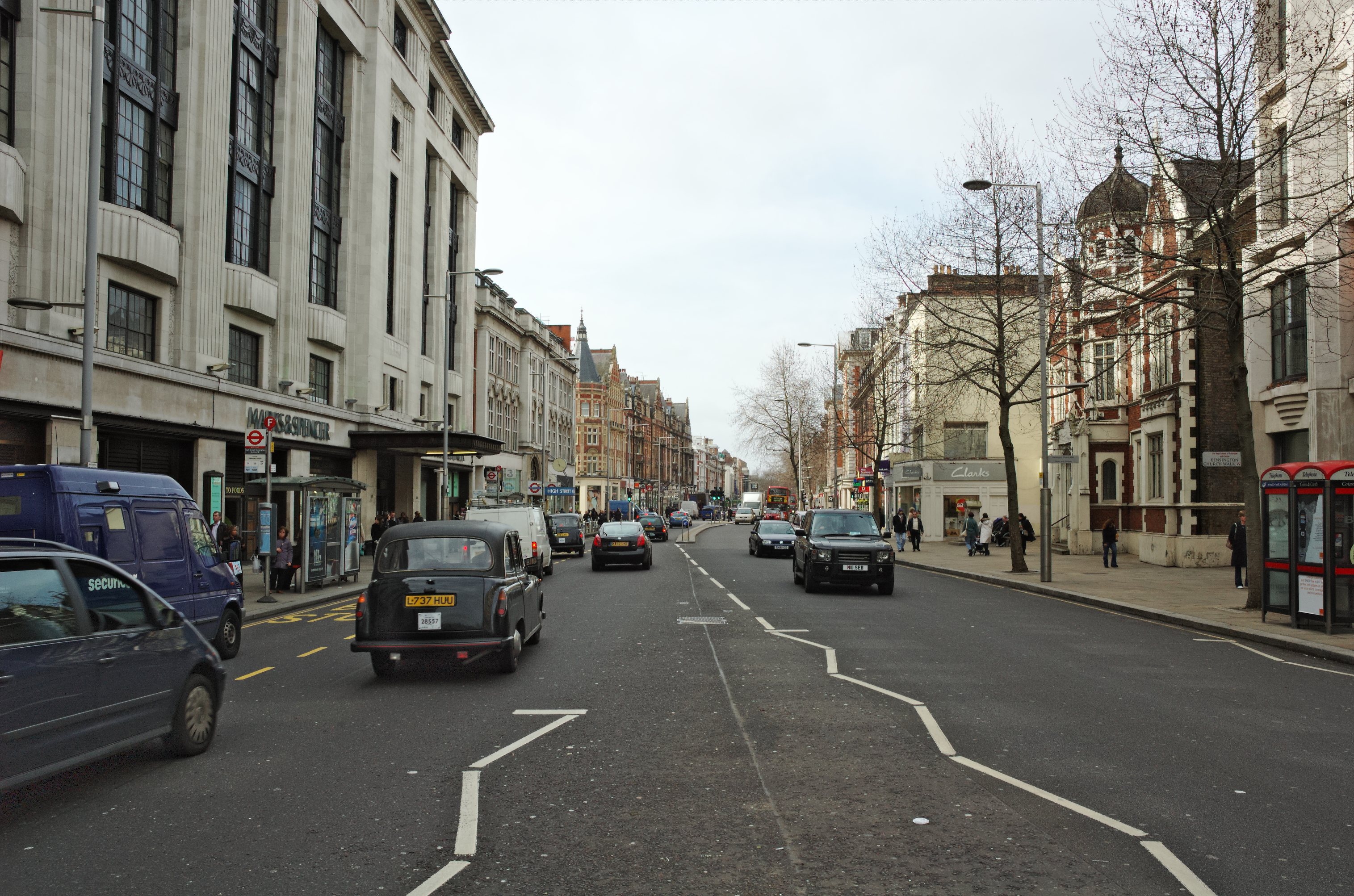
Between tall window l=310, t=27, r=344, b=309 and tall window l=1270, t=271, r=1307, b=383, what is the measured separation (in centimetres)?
2981

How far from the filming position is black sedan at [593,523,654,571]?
28.8 meters

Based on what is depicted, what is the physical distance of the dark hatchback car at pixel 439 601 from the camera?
32.9 feet

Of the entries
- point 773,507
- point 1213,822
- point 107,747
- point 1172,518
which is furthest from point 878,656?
point 773,507

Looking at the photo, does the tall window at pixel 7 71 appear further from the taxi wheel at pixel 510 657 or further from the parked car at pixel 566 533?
the parked car at pixel 566 533

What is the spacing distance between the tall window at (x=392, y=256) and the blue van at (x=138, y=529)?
28981mm

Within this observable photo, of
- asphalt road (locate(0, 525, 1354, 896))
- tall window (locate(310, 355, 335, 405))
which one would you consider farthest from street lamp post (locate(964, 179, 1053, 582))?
tall window (locate(310, 355, 335, 405))

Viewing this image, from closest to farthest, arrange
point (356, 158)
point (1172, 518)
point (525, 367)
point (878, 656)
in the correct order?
point (878, 656), point (1172, 518), point (356, 158), point (525, 367)

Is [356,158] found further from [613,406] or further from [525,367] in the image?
[613,406]

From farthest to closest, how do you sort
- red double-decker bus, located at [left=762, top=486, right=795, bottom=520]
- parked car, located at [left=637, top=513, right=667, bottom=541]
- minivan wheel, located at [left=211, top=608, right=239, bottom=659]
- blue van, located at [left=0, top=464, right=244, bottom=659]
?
1. red double-decker bus, located at [left=762, top=486, right=795, bottom=520]
2. parked car, located at [left=637, top=513, right=667, bottom=541]
3. minivan wheel, located at [left=211, top=608, right=239, bottom=659]
4. blue van, located at [left=0, top=464, right=244, bottom=659]

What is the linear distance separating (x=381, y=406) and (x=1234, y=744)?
Answer: 35277mm

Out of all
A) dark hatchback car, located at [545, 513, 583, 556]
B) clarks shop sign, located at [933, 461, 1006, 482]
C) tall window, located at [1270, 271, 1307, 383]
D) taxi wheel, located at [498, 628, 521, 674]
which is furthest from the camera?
clarks shop sign, located at [933, 461, 1006, 482]

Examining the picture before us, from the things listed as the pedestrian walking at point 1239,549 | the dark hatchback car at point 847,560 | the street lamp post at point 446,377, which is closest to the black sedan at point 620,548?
the street lamp post at point 446,377

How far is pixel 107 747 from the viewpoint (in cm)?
614

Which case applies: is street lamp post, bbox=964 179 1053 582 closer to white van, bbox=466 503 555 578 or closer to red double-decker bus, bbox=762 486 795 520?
white van, bbox=466 503 555 578
